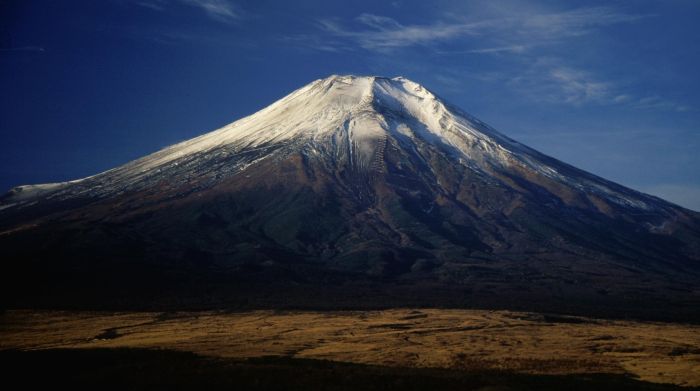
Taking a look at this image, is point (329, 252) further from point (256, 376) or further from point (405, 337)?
point (256, 376)

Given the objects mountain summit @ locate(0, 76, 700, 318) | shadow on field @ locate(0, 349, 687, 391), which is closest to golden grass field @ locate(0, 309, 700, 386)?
shadow on field @ locate(0, 349, 687, 391)

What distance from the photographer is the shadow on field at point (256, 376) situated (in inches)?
2050

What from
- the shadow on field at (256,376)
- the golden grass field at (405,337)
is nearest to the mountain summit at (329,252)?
the golden grass field at (405,337)

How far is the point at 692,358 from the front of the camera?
6931 cm

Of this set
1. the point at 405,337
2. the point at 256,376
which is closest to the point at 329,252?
the point at 405,337

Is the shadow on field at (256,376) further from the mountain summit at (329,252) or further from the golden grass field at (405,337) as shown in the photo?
the mountain summit at (329,252)

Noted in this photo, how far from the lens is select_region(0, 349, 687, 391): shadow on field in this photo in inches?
2050

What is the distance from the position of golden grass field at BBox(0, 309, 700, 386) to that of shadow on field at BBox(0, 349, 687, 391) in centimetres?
471

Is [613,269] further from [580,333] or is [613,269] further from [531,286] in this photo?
[580,333]

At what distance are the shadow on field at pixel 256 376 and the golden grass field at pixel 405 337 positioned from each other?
4711 mm

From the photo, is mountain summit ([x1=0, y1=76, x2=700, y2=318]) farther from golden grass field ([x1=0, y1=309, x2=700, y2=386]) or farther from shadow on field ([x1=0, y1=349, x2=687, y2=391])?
shadow on field ([x1=0, y1=349, x2=687, y2=391])

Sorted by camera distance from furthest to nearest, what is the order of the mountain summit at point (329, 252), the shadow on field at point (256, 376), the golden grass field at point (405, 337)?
the mountain summit at point (329, 252)
the golden grass field at point (405, 337)
the shadow on field at point (256, 376)

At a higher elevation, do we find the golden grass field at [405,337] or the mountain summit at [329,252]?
the mountain summit at [329,252]

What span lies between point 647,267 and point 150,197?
118010 mm
